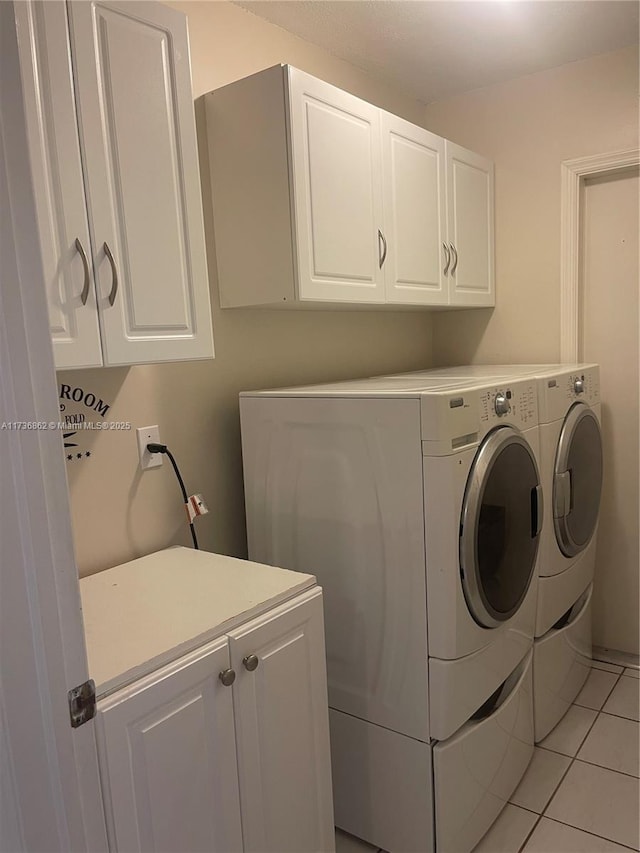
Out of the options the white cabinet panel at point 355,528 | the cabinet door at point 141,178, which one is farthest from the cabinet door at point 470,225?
the cabinet door at point 141,178

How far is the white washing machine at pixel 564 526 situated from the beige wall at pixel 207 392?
19.8 inches

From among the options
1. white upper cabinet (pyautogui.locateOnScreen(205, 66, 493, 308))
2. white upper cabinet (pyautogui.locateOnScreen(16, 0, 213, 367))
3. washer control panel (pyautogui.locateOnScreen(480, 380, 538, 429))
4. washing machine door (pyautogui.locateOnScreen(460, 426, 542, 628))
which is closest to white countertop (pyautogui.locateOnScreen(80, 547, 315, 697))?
washing machine door (pyautogui.locateOnScreen(460, 426, 542, 628))

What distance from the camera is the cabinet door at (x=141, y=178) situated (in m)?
1.28

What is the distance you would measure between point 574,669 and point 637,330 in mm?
1358

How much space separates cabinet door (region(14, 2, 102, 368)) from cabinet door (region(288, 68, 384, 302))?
2.13ft

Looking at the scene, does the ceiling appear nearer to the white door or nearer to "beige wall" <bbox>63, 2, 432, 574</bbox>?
"beige wall" <bbox>63, 2, 432, 574</bbox>

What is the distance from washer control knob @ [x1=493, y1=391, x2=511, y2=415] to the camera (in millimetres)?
1694

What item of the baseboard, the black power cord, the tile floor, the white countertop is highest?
the black power cord

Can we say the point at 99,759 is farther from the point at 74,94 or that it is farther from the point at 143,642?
Answer: the point at 74,94

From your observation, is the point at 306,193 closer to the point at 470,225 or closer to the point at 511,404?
the point at 511,404

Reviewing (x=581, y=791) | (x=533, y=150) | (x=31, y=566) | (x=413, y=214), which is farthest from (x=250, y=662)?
(x=533, y=150)

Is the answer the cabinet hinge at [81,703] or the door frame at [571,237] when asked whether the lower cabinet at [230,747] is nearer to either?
the cabinet hinge at [81,703]

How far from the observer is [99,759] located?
1033mm

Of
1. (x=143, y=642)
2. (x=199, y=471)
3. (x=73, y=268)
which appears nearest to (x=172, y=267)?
(x=73, y=268)
